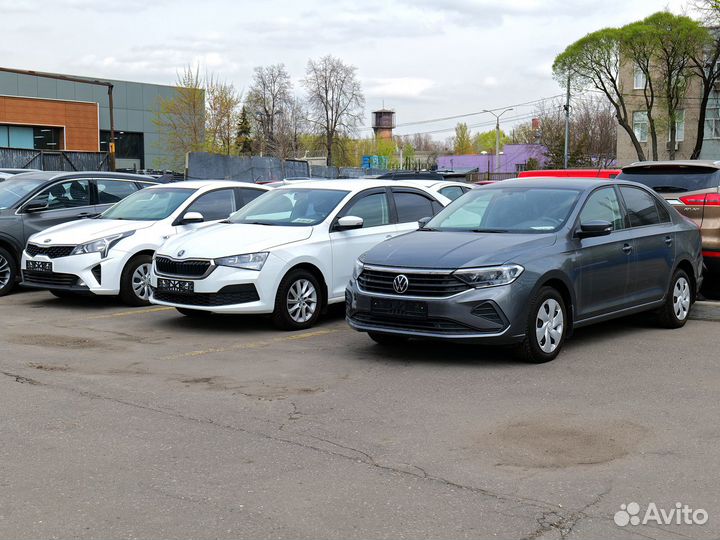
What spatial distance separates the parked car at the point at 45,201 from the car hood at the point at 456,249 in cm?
721

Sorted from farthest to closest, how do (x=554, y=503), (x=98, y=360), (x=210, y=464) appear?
(x=98, y=360) → (x=210, y=464) → (x=554, y=503)

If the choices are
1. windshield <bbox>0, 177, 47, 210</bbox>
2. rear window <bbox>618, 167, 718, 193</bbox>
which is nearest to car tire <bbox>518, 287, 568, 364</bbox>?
rear window <bbox>618, 167, 718, 193</bbox>

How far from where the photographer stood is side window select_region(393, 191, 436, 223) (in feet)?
38.1

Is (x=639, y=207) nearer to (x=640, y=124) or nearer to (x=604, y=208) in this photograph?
(x=604, y=208)

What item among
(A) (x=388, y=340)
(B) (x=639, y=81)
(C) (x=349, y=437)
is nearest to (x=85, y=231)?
(A) (x=388, y=340)

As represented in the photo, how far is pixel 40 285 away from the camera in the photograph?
12.4 metres

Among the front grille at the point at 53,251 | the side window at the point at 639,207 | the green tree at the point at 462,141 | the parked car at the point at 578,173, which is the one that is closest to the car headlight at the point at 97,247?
the front grille at the point at 53,251

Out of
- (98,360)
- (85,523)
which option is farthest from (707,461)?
(98,360)

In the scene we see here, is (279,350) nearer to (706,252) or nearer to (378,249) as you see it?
(378,249)

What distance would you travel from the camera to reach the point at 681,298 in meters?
10.3

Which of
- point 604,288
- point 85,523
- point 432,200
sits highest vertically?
point 432,200

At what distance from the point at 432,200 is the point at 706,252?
3.44m

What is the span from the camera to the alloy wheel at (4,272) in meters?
13.9

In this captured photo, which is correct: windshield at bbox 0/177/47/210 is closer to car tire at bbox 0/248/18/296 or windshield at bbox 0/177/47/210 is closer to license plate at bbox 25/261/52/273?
car tire at bbox 0/248/18/296
